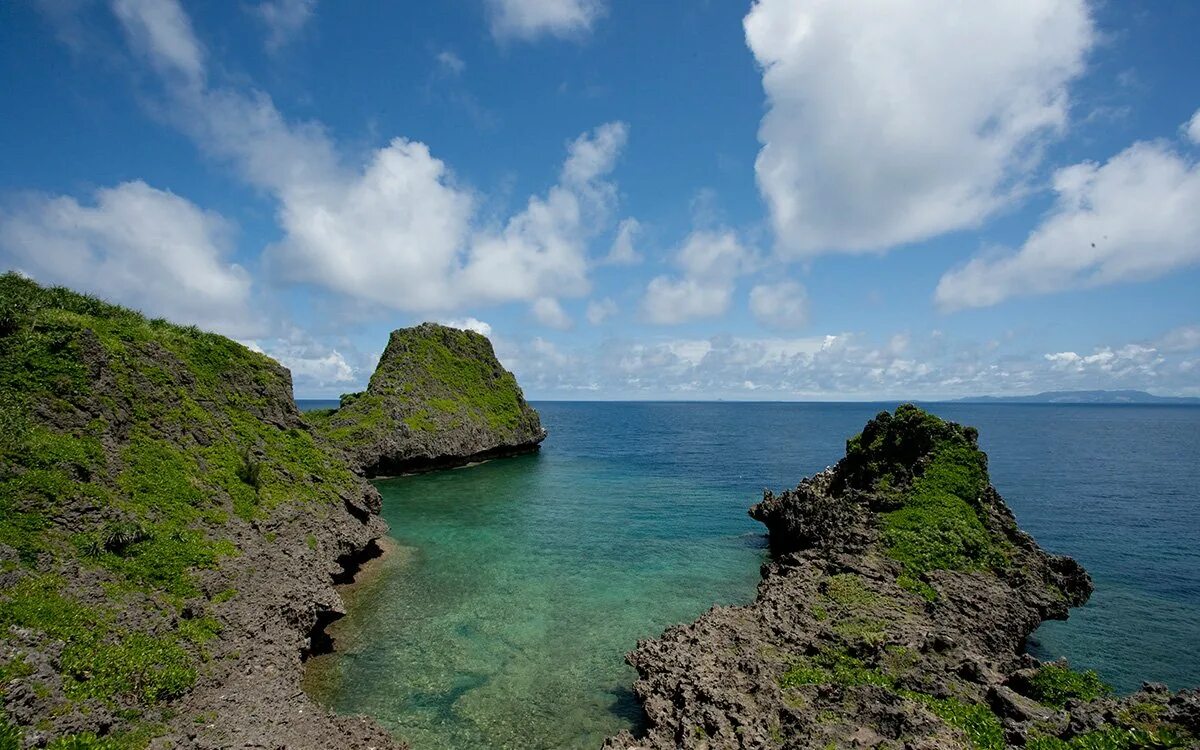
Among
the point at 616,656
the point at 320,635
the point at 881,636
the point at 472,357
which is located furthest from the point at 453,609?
the point at 472,357

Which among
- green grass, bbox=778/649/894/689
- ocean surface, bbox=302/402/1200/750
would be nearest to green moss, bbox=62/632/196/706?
ocean surface, bbox=302/402/1200/750

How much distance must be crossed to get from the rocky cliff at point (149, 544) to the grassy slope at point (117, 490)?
6 centimetres

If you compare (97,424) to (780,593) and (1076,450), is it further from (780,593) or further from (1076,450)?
(1076,450)

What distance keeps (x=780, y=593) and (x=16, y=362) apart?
29.9 meters

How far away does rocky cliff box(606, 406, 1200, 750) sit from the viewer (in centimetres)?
1171

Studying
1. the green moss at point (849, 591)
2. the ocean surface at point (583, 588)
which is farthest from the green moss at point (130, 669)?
the green moss at point (849, 591)

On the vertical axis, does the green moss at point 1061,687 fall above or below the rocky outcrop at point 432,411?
below

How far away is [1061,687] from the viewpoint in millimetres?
13000

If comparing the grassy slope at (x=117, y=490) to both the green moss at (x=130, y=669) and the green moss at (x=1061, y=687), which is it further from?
the green moss at (x=1061, y=687)

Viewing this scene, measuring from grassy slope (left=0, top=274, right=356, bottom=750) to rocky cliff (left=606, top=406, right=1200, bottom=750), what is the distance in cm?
1214

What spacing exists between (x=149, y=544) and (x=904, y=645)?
2390 cm

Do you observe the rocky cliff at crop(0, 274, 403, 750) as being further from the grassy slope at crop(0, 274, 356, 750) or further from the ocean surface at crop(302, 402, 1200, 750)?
the ocean surface at crop(302, 402, 1200, 750)

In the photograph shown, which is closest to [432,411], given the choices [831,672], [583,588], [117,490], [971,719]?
[583,588]

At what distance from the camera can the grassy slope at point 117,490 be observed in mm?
12438
